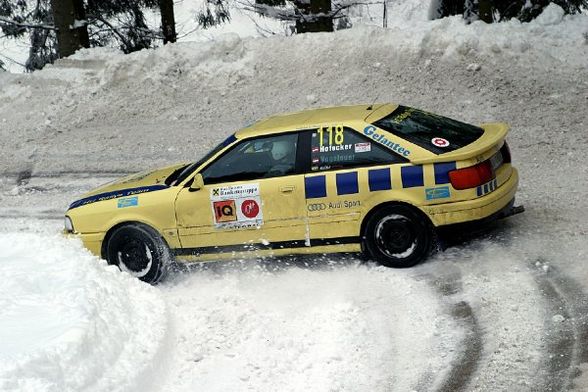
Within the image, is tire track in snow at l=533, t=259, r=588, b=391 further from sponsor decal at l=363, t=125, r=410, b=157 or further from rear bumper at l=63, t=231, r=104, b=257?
rear bumper at l=63, t=231, r=104, b=257

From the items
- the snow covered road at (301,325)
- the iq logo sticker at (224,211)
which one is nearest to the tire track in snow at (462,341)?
the snow covered road at (301,325)

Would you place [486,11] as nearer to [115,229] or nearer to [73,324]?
[115,229]

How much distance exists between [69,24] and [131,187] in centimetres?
1006

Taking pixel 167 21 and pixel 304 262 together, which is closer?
pixel 304 262

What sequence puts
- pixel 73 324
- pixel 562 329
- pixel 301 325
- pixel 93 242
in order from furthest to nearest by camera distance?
pixel 93 242
pixel 301 325
pixel 562 329
pixel 73 324

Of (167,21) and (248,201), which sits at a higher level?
(167,21)

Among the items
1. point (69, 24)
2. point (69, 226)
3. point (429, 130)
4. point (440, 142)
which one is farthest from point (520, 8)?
point (69, 226)

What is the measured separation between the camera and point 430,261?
24.5 feet

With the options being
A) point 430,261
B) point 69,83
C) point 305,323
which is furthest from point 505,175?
point 69,83

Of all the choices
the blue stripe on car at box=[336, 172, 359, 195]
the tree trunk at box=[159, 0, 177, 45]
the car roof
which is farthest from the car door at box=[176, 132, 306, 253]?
the tree trunk at box=[159, 0, 177, 45]

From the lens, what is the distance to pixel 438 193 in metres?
7.12

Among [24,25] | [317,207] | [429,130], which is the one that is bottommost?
[317,207]

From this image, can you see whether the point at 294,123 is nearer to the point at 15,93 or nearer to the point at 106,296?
the point at 106,296

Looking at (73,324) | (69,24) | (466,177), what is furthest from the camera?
(69,24)
